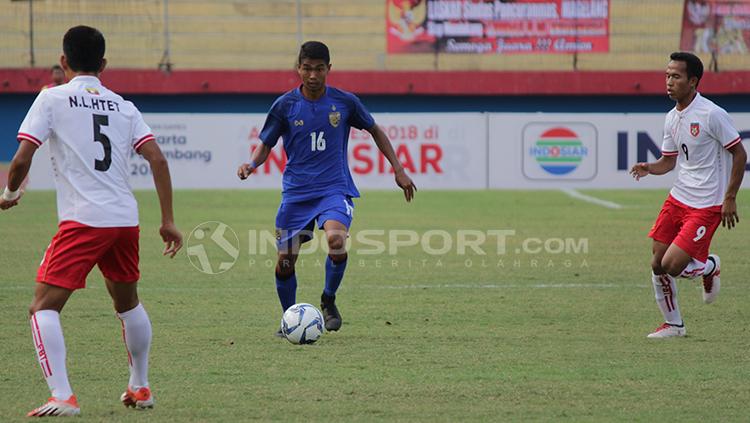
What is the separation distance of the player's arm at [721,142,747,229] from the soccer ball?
112 inches

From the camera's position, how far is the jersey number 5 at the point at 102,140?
18.0 ft

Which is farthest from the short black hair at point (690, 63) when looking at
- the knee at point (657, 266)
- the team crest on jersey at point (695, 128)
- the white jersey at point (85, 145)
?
the white jersey at point (85, 145)

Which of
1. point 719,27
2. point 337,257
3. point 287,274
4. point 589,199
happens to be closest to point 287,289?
point 287,274

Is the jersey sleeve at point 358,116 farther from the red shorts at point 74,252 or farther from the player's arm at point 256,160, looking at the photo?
the red shorts at point 74,252

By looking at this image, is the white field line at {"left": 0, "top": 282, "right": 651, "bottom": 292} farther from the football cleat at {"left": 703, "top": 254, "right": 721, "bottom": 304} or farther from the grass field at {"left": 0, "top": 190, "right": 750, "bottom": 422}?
the football cleat at {"left": 703, "top": 254, "right": 721, "bottom": 304}

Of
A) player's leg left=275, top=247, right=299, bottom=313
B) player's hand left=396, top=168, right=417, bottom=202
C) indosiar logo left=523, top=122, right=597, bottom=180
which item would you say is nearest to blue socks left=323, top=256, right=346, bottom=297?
player's leg left=275, top=247, right=299, bottom=313

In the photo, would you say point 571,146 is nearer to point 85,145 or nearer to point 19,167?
point 85,145

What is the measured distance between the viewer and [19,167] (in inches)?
213

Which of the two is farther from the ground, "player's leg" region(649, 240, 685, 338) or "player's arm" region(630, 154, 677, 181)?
"player's arm" region(630, 154, 677, 181)

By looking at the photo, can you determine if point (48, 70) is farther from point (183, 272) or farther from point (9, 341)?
point (9, 341)

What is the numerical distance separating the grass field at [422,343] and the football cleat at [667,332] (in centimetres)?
11

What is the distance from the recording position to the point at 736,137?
26.5 feet

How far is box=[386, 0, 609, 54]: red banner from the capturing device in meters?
29.8

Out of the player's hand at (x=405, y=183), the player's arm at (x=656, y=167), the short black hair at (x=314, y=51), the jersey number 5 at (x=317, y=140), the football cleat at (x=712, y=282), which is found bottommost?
the football cleat at (x=712, y=282)
